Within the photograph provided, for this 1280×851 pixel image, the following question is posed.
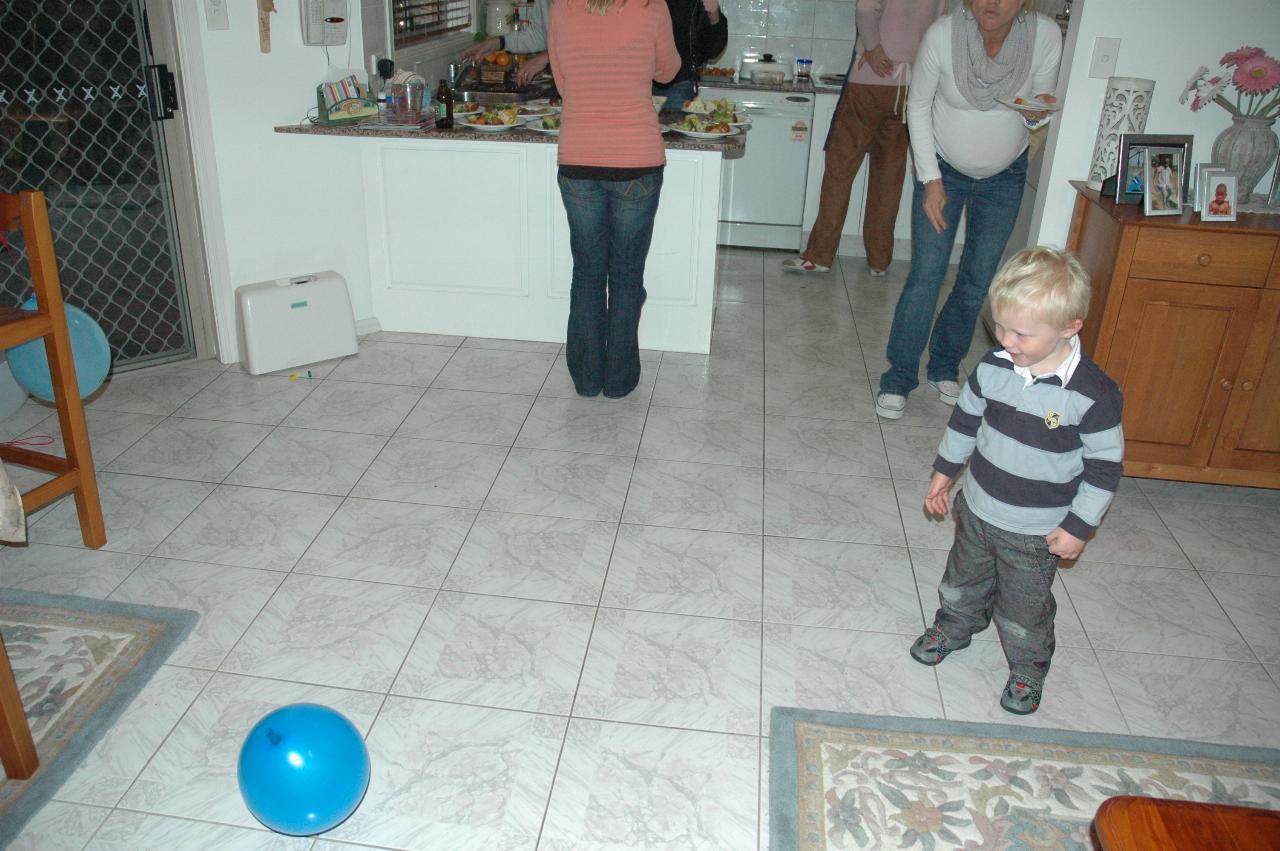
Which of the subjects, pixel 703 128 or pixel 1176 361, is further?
pixel 703 128

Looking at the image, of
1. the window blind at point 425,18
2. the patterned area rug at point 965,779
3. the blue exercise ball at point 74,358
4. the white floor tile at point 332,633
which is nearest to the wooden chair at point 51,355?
the blue exercise ball at point 74,358

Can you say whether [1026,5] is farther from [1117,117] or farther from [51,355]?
[51,355]

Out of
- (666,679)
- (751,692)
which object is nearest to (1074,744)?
(751,692)

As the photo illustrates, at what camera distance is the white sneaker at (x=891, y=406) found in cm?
339

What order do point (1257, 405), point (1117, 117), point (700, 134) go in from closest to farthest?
point (1257, 405), point (1117, 117), point (700, 134)

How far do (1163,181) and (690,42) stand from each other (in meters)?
2.34

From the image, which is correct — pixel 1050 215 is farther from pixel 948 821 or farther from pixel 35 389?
pixel 35 389

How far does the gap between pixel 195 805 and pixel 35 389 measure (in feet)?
4.38

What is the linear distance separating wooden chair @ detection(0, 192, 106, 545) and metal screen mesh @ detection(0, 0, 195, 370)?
99cm

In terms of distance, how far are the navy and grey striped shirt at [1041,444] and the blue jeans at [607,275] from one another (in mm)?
1513

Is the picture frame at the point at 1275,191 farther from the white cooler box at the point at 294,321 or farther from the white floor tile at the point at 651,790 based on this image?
the white cooler box at the point at 294,321

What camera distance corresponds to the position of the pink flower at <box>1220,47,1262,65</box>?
273 centimetres

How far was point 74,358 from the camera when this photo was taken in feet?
8.35

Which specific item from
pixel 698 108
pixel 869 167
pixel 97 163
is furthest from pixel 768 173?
pixel 97 163
